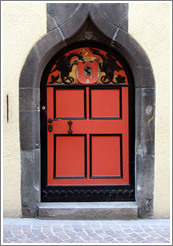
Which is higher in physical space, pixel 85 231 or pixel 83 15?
pixel 83 15

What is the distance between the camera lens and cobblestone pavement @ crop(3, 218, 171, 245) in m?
4.20

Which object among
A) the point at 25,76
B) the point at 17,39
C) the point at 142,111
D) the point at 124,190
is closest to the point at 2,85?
the point at 25,76

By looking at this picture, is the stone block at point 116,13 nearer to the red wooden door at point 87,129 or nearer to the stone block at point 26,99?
the red wooden door at point 87,129

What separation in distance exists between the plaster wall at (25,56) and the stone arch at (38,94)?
9cm

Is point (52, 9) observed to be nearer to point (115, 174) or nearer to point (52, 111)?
point (52, 111)

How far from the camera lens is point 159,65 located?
484cm

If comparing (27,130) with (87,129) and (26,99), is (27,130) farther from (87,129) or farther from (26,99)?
(87,129)

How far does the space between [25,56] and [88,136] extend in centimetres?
145

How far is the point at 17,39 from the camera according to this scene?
4797 mm

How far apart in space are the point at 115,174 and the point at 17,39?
2378mm

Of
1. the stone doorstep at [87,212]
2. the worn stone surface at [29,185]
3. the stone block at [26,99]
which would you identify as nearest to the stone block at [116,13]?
the stone block at [26,99]

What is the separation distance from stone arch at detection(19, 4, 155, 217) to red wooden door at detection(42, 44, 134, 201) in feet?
0.66

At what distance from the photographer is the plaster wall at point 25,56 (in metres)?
4.77

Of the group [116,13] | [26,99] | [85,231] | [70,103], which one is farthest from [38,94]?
[85,231]
